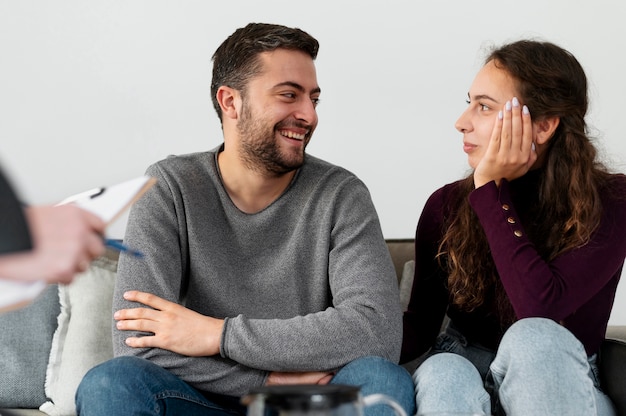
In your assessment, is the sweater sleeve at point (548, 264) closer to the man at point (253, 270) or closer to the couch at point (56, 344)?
the man at point (253, 270)

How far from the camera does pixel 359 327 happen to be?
183 centimetres

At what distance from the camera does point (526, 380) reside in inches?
63.6

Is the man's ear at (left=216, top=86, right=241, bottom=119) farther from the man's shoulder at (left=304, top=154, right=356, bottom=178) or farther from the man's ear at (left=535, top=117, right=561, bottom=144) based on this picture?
the man's ear at (left=535, top=117, right=561, bottom=144)

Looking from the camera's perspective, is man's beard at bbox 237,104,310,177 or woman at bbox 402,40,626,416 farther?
man's beard at bbox 237,104,310,177

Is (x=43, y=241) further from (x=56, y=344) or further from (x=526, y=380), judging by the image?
(x=56, y=344)

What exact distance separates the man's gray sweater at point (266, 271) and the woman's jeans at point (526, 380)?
0.65 ft

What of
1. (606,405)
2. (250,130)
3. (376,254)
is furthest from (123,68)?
(606,405)

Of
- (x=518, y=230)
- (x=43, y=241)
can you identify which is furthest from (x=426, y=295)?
(x=43, y=241)

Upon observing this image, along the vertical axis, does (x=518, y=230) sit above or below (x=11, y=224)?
below

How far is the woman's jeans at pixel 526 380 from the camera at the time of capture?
1603 mm

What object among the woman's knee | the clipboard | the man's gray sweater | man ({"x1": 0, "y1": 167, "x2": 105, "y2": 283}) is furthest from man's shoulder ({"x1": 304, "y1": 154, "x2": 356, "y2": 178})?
man ({"x1": 0, "y1": 167, "x2": 105, "y2": 283})

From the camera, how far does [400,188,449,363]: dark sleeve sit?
210 centimetres

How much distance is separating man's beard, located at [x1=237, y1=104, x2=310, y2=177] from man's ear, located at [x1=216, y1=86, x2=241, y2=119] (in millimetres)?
64

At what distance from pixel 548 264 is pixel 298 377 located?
0.59 metres
